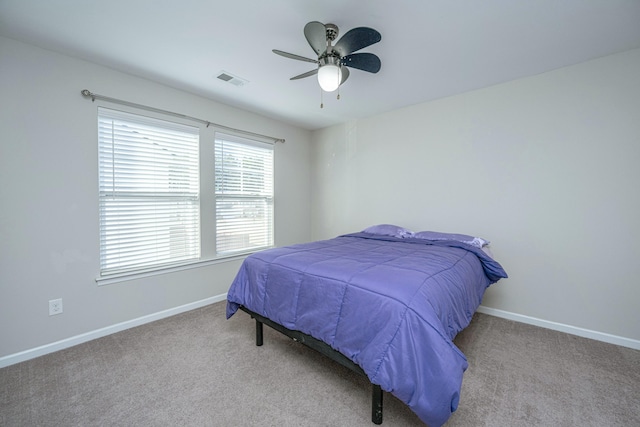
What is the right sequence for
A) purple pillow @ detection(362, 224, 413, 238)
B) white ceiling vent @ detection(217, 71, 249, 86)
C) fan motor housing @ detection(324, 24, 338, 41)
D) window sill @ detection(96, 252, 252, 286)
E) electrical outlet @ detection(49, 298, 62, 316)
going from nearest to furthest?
fan motor housing @ detection(324, 24, 338, 41) → electrical outlet @ detection(49, 298, 62, 316) → window sill @ detection(96, 252, 252, 286) → white ceiling vent @ detection(217, 71, 249, 86) → purple pillow @ detection(362, 224, 413, 238)

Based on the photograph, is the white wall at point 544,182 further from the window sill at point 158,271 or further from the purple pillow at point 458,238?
the window sill at point 158,271

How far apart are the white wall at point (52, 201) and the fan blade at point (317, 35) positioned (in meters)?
1.96

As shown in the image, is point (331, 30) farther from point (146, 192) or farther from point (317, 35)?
point (146, 192)

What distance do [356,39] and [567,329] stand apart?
10.4 ft

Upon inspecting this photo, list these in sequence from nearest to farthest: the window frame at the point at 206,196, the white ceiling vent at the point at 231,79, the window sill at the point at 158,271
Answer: the window sill at the point at 158,271 → the white ceiling vent at the point at 231,79 → the window frame at the point at 206,196

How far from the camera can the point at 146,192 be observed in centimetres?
271

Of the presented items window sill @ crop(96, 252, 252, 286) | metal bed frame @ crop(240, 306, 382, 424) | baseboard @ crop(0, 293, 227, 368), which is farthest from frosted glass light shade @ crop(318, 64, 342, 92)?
baseboard @ crop(0, 293, 227, 368)

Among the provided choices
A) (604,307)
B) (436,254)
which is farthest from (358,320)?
(604,307)

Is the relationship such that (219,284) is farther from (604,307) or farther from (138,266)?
(604,307)

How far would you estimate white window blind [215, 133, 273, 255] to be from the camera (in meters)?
3.36

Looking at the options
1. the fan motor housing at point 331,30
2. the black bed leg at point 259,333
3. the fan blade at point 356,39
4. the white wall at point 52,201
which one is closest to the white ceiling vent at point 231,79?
the white wall at point 52,201

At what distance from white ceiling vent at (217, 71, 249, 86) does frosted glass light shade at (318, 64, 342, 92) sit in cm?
122

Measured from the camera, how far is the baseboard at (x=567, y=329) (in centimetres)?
224

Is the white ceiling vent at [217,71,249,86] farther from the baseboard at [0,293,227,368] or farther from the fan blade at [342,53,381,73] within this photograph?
the baseboard at [0,293,227,368]
